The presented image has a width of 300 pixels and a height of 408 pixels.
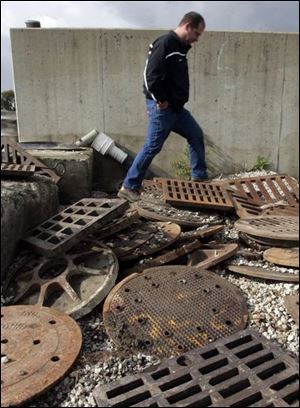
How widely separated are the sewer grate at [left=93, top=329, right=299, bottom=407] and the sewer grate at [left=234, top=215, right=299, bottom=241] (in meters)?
0.55

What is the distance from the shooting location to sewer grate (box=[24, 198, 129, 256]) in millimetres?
2758

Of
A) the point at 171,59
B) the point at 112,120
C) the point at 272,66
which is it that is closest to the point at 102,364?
the point at 171,59

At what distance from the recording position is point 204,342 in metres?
2.30

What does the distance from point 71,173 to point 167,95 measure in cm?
126

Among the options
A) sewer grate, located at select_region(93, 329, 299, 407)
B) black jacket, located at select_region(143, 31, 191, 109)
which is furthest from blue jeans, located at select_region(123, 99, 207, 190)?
sewer grate, located at select_region(93, 329, 299, 407)

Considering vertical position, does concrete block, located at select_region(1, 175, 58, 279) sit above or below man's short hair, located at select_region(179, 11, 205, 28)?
below

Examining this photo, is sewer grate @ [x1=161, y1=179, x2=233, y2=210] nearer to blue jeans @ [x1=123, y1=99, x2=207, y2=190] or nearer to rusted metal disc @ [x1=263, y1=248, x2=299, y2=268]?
blue jeans @ [x1=123, y1=99, x2=207, y2=190]

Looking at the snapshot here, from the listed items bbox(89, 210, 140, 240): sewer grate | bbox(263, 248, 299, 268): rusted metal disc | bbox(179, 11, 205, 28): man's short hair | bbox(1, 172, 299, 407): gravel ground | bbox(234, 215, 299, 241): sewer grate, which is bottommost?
bbox(1, 172, 299, 407): gravel ground

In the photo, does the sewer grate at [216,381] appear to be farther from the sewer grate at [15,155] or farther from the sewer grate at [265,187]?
the sewer grate at [15,155]

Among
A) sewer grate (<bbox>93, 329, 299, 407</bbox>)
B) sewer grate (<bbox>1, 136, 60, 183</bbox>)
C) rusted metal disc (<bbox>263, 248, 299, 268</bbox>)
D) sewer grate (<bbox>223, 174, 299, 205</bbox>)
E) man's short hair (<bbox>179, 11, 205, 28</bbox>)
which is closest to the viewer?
sewer grate (<bbox>93, 329, 299, 407</bbox>)

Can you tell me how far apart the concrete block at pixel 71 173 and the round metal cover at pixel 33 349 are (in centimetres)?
211

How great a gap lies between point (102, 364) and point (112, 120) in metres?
3.54

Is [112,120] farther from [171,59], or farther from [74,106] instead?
[171,59]

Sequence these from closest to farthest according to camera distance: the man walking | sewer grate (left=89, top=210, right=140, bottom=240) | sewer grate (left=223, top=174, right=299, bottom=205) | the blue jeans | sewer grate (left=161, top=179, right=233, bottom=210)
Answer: sewer grate (left=89, top=210, right=140, bottom=240), the man walking, sewer grate (left=161, top=179, right=233, bottom=210), sewer grate (left=223, top=174, right=299, bottom=205), the blue jeans
